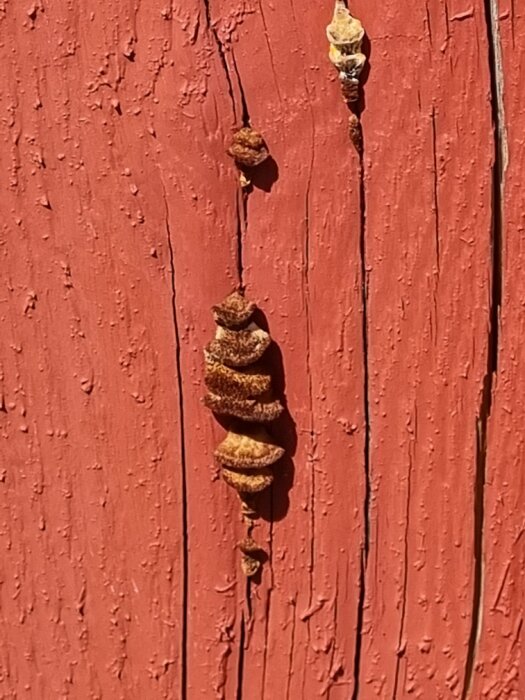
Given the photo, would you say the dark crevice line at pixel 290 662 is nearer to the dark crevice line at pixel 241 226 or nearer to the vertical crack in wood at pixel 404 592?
the vertical crack in wood at pixel 404 592

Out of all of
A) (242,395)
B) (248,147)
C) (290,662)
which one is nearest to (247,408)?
(242,395)

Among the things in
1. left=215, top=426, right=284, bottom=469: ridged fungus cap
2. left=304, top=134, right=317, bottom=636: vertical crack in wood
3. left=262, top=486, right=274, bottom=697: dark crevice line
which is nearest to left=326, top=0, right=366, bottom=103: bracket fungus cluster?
left=304, top=134, right=317, bottom=636: vertical crack in wood

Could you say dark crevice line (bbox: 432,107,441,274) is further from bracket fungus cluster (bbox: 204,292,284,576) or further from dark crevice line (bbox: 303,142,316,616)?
bracket fungus cluster (bbox: 204,292,284,576)

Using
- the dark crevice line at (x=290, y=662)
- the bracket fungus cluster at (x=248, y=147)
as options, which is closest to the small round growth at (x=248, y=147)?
the bracket fungus cluster at (x=248, y=147)

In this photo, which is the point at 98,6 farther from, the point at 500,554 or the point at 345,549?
the point at 500,554

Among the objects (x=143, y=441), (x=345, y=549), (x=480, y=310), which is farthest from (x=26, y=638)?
(x=480, y=310)

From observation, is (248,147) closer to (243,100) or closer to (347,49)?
(243,100)
